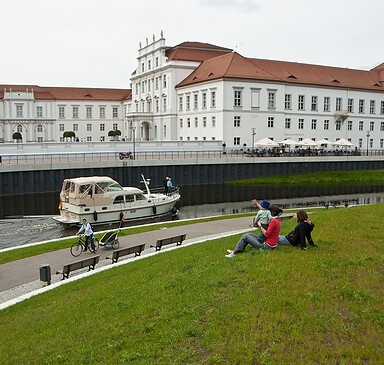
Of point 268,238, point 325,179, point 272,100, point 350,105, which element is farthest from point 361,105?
point 268,238

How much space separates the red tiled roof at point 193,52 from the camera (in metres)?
79.5

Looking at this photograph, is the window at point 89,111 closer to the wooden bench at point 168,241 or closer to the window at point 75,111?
the window at point 75,111

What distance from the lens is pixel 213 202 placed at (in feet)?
139

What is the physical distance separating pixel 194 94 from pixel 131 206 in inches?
1789

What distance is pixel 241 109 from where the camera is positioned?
6919cm

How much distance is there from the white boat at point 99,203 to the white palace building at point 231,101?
34891 millimetres

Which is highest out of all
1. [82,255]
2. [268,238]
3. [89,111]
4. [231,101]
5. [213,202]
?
[89,111]

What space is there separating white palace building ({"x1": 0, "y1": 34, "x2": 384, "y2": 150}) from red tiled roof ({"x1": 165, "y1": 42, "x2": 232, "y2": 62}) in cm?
18

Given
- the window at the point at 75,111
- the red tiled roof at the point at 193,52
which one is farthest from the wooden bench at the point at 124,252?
Result: the window at the point at 75,111

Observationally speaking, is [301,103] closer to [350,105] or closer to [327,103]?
[327,103]

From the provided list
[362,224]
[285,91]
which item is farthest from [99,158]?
[362,224]

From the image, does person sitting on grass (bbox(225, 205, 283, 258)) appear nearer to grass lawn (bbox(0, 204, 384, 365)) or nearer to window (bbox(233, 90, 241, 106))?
grass lawn (bbox(0, 204, 384, 365))

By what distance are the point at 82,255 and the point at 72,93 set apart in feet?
305

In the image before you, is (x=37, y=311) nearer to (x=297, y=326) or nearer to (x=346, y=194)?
(x=297, y=326)
